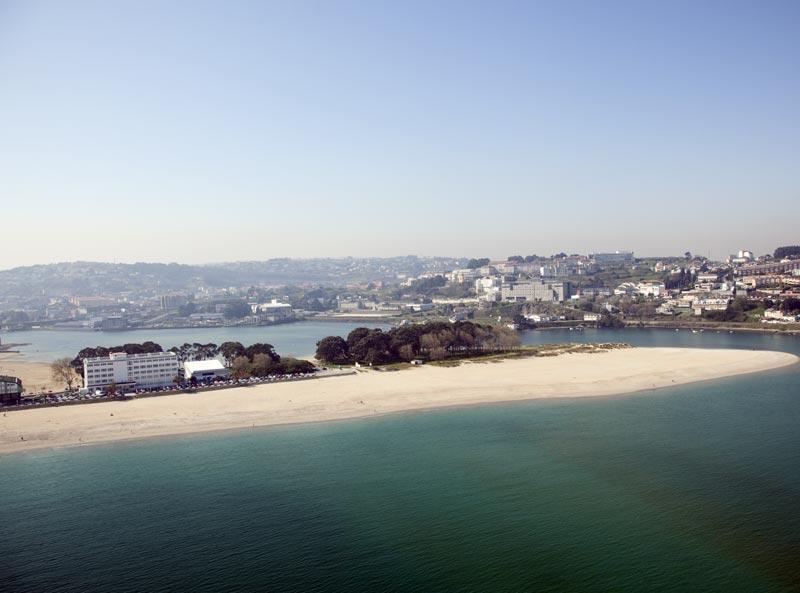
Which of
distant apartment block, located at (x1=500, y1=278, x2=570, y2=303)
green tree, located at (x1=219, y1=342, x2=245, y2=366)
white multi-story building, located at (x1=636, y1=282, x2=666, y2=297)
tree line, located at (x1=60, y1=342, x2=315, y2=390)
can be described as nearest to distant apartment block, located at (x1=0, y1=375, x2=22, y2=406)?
tree line, located at (x1=60, y1=342, x2=315, y2=390)

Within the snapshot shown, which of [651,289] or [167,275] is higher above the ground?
[167,275]

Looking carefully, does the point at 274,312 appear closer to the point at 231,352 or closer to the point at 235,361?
the point at 231,352

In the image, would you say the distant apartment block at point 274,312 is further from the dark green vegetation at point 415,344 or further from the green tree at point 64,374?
the green tree at point 64,374

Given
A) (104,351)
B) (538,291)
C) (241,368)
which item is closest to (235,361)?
(241,368)

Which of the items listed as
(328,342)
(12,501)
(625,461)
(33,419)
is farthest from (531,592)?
(328,342)

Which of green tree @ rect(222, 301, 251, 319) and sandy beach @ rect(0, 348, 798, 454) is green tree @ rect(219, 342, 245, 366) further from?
green tree @ rect(222, 301, 251, 319)

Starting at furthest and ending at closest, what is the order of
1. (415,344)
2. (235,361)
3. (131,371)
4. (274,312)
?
(274,312) → (415,344) → (235,361) → (131,371)
